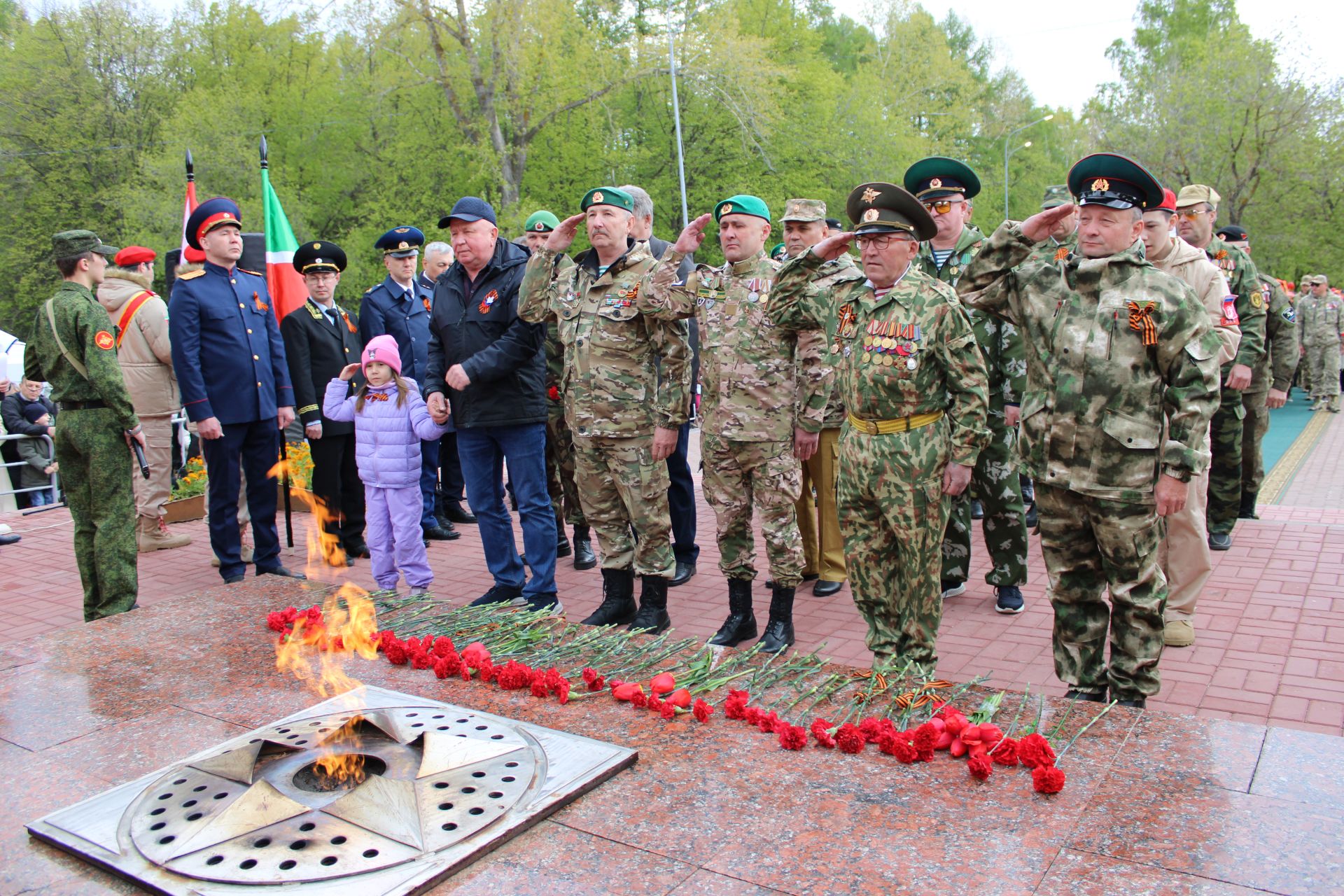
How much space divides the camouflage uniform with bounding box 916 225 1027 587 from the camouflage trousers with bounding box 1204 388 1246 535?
74.2 inches

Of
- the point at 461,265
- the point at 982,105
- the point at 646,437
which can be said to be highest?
the point at 982,105

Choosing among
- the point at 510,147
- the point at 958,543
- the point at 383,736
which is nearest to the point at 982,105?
the point at 510,147

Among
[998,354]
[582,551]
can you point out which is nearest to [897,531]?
[998,354]

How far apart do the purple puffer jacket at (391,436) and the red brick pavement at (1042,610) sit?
36.5 inches

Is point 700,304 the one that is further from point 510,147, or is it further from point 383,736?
point 510,147

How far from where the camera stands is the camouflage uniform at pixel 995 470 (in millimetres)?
5301

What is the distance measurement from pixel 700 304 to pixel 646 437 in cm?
73

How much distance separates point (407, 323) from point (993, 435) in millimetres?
4561

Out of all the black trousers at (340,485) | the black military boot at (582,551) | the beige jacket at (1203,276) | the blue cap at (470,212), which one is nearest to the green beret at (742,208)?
the blue cap at (470,212)

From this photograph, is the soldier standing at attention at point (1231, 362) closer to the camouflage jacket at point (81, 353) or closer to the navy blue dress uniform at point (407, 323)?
the navy blue dress uniform at point (407, 323)

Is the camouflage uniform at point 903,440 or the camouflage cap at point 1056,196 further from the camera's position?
the camouflage cap at point 1056,196

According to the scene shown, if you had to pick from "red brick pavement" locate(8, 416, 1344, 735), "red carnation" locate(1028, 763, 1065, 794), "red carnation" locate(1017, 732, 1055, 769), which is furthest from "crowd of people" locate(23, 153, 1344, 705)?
"red carnation" locate(1028, 763, 1065, 794)

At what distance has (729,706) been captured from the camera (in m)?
2.99

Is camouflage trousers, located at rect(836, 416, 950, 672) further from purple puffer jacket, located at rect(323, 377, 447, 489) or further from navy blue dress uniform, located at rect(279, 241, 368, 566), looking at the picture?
navy blue dress uniform, located at rect(279, 241, 368, 566)
